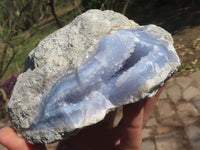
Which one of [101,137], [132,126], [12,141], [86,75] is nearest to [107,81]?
[86,75]

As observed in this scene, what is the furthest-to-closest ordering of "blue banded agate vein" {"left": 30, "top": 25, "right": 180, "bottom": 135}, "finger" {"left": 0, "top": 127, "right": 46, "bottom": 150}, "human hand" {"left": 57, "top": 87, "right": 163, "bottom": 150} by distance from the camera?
"human hand" {"left": 57, "top": 87, "right": 163, "bottom": 150}, "finger" {"left": 0, "top": 127, "right": 46, "bottom": 150}, "blue banded agate vein" {"left": 30, "top": 25, "right": 180, "bottom": 135}

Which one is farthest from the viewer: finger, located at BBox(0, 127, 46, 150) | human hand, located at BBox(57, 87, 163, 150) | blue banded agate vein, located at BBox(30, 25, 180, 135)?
human hand, located at BBox(57, 87, 163, 150)

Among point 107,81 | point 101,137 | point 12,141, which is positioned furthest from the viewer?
point 101,137

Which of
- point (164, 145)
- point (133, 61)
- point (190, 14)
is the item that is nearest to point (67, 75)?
point (133, 61)

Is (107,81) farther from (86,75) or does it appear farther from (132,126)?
(132,126)

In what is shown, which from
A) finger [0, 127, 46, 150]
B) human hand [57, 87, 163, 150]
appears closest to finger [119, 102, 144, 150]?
human hand [57, 87, 163, 150]

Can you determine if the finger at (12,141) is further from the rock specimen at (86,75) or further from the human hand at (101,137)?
the human hand at (101,137)

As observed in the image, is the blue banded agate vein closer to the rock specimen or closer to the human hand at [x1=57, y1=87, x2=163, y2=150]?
the rock specimen
